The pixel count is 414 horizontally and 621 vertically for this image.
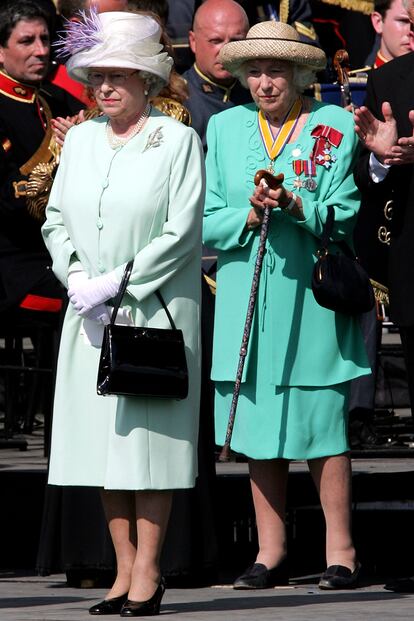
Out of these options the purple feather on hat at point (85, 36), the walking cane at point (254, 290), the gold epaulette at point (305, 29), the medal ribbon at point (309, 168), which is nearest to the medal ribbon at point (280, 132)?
the medal ribbon at point (309, 168)

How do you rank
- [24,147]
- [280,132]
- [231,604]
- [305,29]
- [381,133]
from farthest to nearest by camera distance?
[305,29]
[24,147]
[280,132]
[231,604]
[381,133]

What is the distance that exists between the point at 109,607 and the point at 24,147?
2.83m

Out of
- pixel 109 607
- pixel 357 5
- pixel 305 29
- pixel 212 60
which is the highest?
pixel 357 5

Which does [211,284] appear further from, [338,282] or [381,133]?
[381,133]

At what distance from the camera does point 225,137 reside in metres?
6.67

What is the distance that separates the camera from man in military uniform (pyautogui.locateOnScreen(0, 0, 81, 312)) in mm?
7770

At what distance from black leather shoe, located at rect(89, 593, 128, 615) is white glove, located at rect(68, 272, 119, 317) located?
2.89 feet

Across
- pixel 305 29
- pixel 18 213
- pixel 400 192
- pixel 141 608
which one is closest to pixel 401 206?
pixel 400 192

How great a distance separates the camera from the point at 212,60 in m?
8.01

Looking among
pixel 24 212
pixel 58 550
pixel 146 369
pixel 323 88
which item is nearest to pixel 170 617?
pixel 146 369

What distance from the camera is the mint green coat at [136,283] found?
18.3 ft

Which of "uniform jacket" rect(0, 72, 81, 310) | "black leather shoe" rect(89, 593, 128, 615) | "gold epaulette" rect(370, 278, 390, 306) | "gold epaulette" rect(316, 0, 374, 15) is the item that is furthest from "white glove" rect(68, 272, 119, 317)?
"gold epaulette" rect(316, 0, 374, 15)

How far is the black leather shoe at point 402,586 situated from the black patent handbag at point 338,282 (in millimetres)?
950

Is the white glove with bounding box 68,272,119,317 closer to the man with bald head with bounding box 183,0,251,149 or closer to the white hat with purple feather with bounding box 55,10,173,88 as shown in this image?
the white hat with purple feather with bounding box 55,10,173,88
